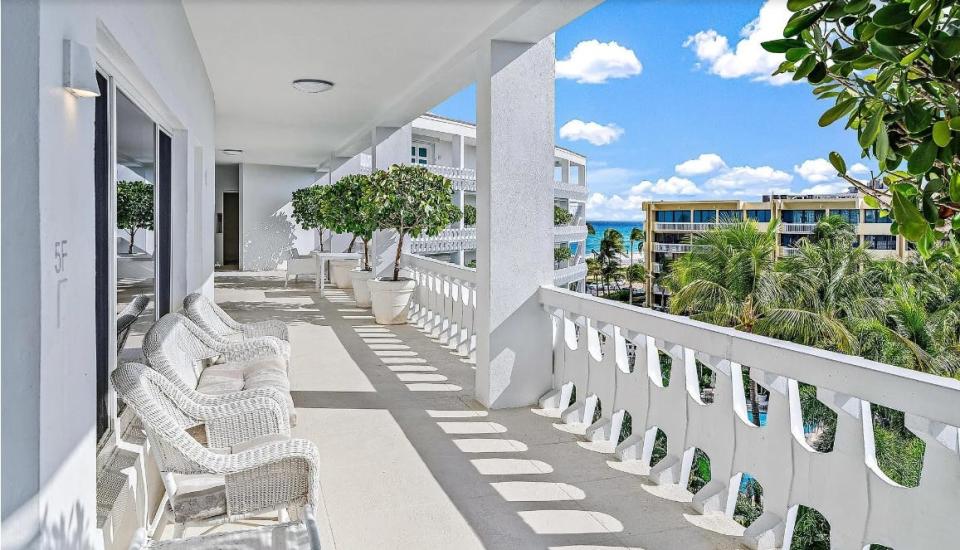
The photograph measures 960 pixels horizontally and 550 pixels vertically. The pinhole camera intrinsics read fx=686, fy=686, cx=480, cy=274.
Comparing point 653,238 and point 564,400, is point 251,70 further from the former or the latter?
point 653,238

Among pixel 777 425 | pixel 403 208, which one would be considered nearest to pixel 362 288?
pixel 403 208

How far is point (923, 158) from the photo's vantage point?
2.58 feet

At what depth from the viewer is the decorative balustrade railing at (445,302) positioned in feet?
23.5

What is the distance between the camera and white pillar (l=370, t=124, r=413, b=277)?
32.8 feet

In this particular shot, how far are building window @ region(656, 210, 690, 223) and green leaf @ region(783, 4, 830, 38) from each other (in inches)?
2440

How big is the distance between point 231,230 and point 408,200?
1387 centimetres

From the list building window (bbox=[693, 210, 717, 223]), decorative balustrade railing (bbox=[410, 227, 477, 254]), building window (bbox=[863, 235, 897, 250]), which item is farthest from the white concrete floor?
building window (bbox=[693, 210, 717, 223])

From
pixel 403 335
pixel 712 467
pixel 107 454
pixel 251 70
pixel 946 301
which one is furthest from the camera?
pixel 946 301

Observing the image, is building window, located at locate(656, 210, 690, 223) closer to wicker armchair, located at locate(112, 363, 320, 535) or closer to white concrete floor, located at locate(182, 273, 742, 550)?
white concrete floor, located at locate(182, 273, 742, 550)

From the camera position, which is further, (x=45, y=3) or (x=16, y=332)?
(x=45, y=3)

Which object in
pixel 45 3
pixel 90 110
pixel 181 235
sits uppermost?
pixel 45 3

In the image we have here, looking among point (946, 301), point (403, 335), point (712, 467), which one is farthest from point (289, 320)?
point (946, 301)

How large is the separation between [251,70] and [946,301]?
27.4 meters

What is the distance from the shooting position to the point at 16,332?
62.1 inches
